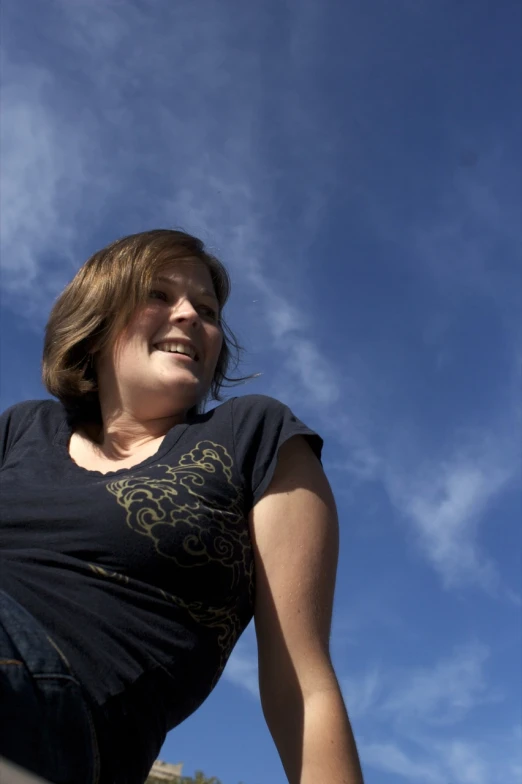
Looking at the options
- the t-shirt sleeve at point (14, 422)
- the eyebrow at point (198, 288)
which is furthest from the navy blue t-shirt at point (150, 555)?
the eyebrow at point (198, 288)

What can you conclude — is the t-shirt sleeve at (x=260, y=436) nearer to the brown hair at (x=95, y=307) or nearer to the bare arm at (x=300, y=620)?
the bare arm at (x=300, y=620)

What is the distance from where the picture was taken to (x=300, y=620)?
1.98 metres

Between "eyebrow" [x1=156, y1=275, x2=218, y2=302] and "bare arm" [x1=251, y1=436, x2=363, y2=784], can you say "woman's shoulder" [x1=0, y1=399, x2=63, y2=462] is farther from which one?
"bare arm" [x1=251, y1=436, x2=363, y2=784]

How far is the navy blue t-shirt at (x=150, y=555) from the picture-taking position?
175 cm

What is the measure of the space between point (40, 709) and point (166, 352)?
149cm

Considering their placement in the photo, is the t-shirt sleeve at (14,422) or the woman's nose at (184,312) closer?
the t-shirt sleeve at (14,422)

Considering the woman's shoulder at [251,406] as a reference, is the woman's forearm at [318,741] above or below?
below

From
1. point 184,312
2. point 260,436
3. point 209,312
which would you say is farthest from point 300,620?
point 209,312

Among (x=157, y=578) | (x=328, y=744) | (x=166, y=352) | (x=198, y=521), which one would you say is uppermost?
(x=166, y=352)

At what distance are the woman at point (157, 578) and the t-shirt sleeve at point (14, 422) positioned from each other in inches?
0.5

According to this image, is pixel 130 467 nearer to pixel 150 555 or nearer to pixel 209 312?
pixel 150 555

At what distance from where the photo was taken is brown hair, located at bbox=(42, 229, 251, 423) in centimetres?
284

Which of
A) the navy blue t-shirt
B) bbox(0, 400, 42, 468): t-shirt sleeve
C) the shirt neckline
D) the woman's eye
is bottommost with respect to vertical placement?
the navy blue t-shirt

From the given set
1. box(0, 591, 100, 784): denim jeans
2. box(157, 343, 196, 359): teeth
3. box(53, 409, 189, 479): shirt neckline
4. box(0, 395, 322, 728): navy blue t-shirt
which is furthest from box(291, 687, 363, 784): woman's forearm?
box(157, 343, 196, 359): teeth
